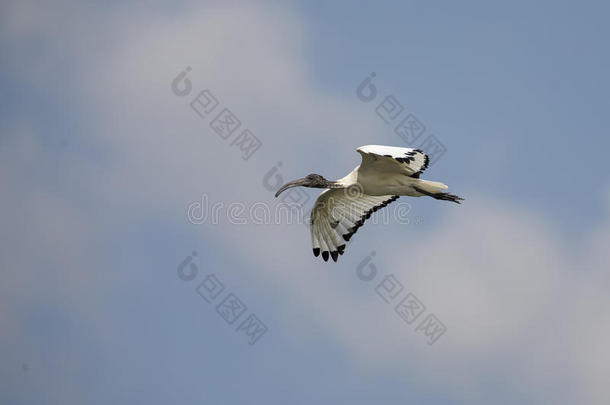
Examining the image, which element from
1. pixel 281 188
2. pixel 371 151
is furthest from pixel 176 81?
pixel 371 151

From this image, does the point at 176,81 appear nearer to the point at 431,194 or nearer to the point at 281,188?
the point at 281,188

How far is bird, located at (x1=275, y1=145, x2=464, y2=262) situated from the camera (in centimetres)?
1409

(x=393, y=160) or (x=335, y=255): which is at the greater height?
(x=393, y=160)

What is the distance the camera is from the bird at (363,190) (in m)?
14.1

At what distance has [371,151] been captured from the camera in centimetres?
1341

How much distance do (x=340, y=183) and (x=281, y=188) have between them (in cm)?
94

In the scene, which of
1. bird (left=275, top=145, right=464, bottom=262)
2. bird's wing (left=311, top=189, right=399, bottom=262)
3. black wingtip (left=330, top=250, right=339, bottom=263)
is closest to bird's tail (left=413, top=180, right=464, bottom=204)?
bird (left=275, top=145, right=464, bottom=262)

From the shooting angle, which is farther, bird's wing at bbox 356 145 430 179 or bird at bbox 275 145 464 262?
bird at bbox 275 145 464 262

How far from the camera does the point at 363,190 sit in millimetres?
14766

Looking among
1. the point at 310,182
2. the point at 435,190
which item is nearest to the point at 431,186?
the point at 435,190

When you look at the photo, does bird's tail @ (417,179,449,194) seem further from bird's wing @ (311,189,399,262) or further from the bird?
bird's wing @ (311,189,399,262)

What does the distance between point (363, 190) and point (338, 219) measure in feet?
3.98

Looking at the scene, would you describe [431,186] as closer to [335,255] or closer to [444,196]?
[444,196]

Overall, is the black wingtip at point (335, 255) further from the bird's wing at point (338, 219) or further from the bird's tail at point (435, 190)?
the bird's tail at point (435, 190)
